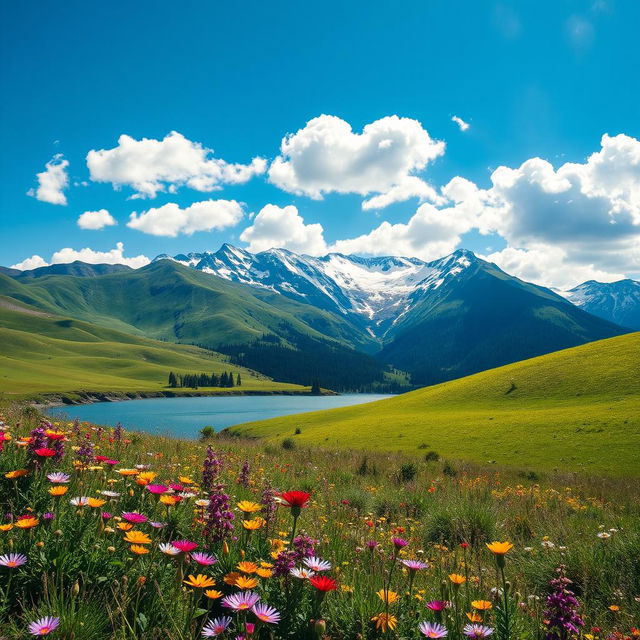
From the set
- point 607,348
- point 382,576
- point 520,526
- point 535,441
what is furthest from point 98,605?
point 607,348

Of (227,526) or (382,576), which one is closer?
(227,526)

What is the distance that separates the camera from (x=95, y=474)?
222 inches

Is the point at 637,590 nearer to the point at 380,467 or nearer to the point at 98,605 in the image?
the point at 98,605

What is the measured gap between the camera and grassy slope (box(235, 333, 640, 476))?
32344mm

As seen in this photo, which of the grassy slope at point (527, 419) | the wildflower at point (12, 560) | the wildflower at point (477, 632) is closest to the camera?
the wildflower at point (477, 632)

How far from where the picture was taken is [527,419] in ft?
137

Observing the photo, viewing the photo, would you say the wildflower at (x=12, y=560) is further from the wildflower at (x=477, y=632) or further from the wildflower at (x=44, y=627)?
the wildflower at (x=477, y=632)

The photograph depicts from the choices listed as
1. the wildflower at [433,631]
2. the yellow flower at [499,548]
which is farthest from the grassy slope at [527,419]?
the wildflower at [433,631]

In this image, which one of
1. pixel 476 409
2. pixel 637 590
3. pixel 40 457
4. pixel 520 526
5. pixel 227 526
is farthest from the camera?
pixel 476 409

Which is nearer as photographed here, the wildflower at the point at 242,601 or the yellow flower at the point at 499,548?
the wildflower at the point at 242,601

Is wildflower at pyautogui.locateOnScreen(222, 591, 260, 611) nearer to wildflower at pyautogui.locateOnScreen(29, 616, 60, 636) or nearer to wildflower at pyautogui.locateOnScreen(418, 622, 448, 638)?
wildflower at pyautogui.locateOnScreen(29, 616, 60, 636)

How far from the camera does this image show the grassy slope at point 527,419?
32.3m

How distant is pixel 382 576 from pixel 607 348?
65.4 metres

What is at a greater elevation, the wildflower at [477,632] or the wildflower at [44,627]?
the wildflower at [44,627]
